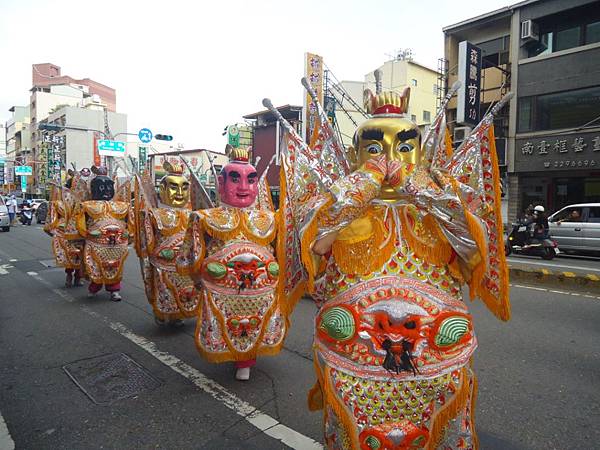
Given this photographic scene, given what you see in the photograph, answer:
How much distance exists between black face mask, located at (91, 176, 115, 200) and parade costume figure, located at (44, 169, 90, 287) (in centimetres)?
40

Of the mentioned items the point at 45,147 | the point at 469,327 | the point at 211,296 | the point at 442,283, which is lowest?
the point at 211,296

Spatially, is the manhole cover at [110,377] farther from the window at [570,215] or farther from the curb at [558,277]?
the window at [570,215]

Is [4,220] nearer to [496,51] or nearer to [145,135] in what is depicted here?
[145,135]

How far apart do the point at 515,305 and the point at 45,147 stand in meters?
43.9

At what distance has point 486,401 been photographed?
3.47 metres

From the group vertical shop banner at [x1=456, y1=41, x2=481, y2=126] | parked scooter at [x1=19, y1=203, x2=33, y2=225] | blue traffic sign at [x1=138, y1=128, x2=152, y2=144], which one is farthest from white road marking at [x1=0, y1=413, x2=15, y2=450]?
parked scooter at [x1=19, y1=203, x2=33, y2=225]

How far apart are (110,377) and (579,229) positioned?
37.9 feet

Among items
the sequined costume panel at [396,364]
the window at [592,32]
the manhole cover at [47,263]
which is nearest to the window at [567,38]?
the window at [592,32]

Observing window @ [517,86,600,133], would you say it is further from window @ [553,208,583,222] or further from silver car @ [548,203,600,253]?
silver car @ [548,203,600,253]

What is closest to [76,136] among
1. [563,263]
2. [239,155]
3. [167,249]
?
[563,263]

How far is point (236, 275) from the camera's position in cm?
374

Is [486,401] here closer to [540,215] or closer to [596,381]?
[596,381]

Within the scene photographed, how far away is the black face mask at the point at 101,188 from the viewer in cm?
708

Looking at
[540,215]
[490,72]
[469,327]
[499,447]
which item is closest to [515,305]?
[499,447]
